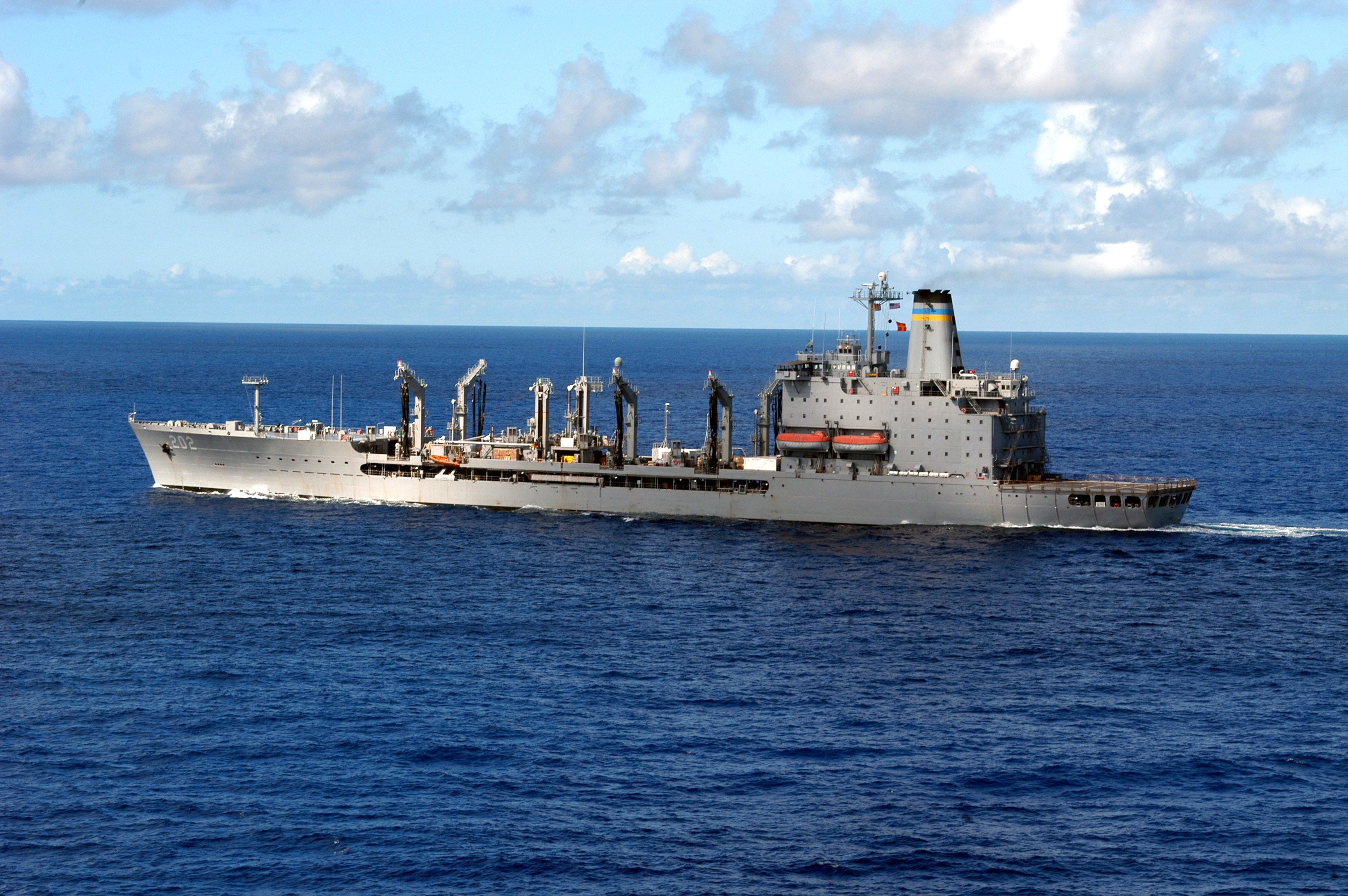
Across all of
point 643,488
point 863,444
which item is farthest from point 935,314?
point 643,488

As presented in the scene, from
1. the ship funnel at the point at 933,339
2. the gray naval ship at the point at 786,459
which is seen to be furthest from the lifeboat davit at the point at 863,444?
the ship funnel at the point at 933,339

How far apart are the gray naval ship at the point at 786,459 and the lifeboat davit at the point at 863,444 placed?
0.10m

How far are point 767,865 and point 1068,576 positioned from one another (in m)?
34.5

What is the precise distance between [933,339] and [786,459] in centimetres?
1094

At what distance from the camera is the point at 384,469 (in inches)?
3255

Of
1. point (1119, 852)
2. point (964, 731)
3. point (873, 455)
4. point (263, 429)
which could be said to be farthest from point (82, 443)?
point (1119, 852)

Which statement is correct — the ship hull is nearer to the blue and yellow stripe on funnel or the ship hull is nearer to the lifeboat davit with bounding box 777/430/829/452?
the lifeboat davit with bounding box 777/430/829/452

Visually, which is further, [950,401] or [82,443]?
[82,443]

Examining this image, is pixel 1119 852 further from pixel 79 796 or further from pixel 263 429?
pixel 263 429

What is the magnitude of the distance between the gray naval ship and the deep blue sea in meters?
2.12

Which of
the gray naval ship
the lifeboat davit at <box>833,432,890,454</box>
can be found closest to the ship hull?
the gray naval ship

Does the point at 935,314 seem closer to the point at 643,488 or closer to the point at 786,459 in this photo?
the point at 786,459

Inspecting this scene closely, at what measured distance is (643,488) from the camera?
259 feet

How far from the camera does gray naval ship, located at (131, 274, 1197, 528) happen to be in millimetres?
74000
